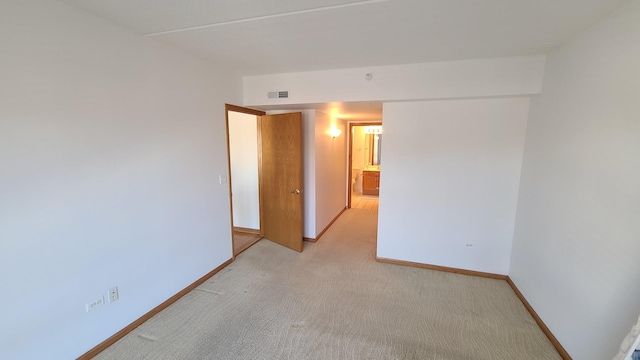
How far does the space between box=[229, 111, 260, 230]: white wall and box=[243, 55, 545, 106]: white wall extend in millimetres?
927

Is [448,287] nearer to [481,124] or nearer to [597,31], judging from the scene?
[481,124]

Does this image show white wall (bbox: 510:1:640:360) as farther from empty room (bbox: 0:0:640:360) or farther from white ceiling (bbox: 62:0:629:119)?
white ceiling (bbox: 62:0:629:119)

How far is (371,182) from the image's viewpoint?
26.4ft

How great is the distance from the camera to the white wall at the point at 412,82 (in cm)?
274

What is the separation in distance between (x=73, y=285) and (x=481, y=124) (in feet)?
13.5

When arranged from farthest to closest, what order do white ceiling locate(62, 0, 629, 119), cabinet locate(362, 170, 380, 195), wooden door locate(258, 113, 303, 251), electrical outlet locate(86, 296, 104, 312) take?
cabinet locate(362, 170, 380, 195) → wooden door locate(258, 113, 303, 251) → electrical outlet locate(86, 296, 104, 312) → white ceiling locate(62, 0, 629, 119)

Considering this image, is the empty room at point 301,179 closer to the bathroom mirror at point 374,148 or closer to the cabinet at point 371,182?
the cabinet at point 371,182

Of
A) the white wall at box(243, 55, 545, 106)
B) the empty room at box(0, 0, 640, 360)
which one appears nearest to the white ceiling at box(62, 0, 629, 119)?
the empty room at box(0, 0, 640, 360)

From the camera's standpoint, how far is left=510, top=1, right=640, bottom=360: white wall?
5.29 ft

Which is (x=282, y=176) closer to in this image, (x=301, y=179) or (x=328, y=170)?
(x=301, y=179)

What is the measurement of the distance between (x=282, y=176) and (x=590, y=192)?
3317 millimetres

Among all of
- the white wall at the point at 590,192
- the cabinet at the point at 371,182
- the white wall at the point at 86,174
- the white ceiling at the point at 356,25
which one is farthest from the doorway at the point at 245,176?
the cabinet at the point at 371,182

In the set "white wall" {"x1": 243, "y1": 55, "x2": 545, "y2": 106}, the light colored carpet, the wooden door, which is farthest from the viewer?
the wooden door

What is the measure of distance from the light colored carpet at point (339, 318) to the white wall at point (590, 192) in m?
0.45
